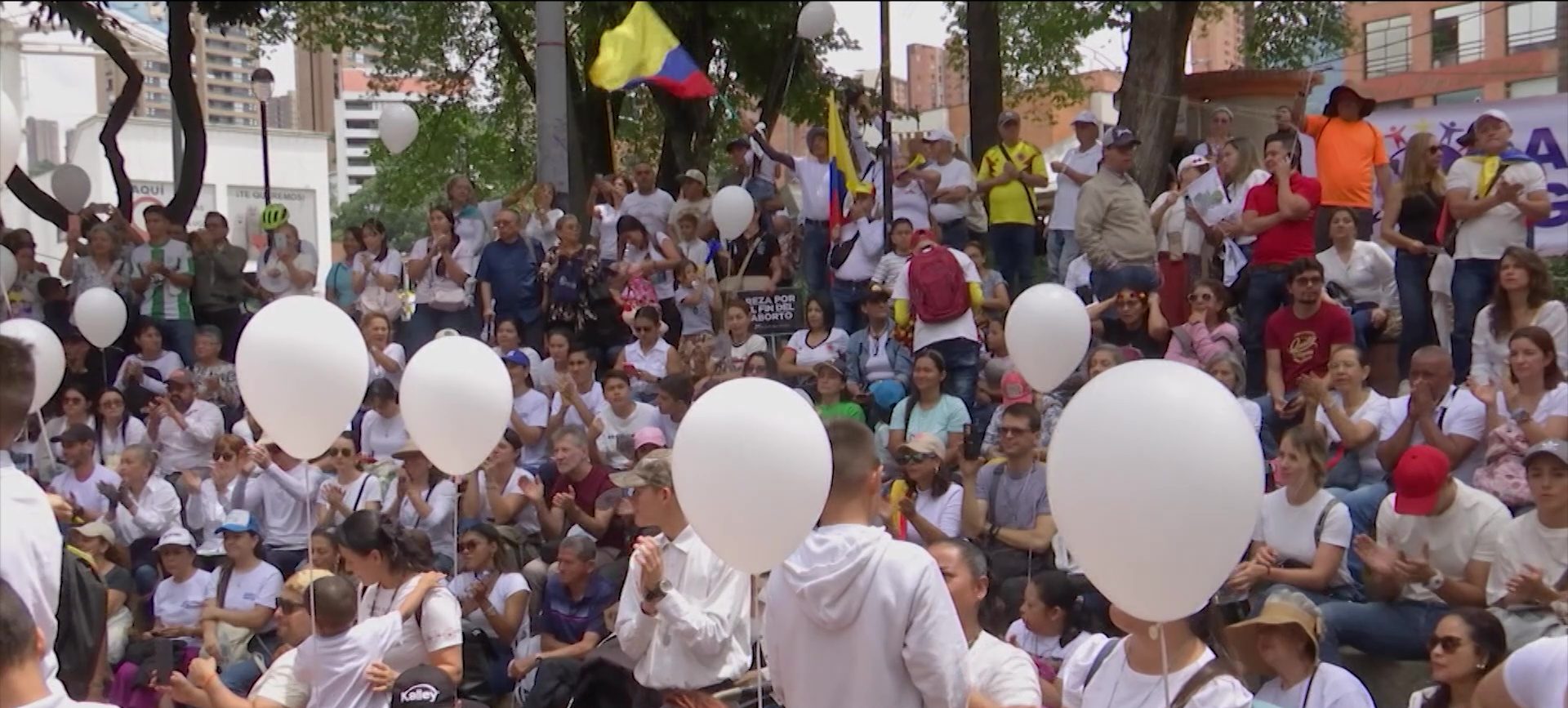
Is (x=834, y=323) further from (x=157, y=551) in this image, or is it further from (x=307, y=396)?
(x=307, y=396)

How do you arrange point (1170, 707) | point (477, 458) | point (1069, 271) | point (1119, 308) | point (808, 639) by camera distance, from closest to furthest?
point (1170, 707) → point (808, 639) → point (477, 458) → point (1119, 308) → point (1069, 271)

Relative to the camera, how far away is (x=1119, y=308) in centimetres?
962

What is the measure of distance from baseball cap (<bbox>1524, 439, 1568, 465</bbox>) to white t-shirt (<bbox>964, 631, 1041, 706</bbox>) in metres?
2.56

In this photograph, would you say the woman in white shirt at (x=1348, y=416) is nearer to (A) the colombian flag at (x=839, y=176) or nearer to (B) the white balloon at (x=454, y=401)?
(B) the white balloon at (x=454, y=401)

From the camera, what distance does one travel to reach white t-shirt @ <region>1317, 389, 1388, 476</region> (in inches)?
290

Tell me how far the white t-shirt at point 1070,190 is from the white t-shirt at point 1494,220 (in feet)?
9.84

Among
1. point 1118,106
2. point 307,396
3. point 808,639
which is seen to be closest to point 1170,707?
point 808,639

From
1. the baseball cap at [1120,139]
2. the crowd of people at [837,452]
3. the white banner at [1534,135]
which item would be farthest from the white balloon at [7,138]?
the white banner at [1534,135]

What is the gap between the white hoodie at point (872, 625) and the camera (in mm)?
3914

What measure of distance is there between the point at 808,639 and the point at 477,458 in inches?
116

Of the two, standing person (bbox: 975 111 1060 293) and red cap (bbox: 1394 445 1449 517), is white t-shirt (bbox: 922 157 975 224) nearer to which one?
standing person (bbox: 975 111 1060 293)

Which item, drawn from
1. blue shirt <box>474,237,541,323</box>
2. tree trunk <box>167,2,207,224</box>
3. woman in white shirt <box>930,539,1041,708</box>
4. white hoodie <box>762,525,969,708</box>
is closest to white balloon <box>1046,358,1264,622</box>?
white hoodie <box>762,525,969,708</box>

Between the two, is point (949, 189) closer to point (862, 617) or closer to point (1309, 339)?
point (1309, 339)

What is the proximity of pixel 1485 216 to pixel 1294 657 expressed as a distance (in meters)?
4.83
